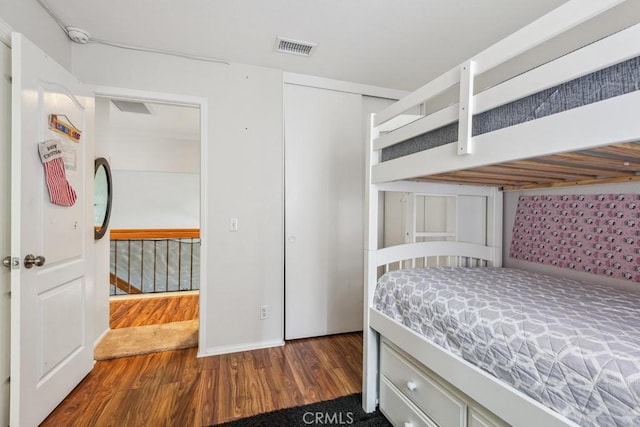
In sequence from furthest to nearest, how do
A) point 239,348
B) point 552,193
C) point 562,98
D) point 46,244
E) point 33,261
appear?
point 239,348
point 552,193
point 46,244
point 33,261
point 562,98

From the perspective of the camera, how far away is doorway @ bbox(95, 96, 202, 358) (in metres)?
3.76

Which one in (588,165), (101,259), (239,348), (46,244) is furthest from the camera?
(101,259)

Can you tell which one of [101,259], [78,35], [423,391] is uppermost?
[78,35]

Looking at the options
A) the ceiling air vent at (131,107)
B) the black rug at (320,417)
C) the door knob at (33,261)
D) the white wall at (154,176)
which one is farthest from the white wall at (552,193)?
the white wall at (154,176)

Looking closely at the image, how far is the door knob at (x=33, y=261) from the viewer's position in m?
1.47

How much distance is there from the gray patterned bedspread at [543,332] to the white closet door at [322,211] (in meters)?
1.17

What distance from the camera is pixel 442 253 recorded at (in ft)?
6.58

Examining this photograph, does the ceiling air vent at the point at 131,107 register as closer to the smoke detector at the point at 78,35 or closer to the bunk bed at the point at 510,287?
the smoke detector at the point at 78,35

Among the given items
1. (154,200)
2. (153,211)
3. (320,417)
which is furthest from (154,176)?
(320,417)

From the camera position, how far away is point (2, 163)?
1.47 m

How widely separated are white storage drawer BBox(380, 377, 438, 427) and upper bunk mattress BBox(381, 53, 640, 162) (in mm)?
1239

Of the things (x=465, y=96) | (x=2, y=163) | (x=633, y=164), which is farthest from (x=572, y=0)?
(x=2, y=163)

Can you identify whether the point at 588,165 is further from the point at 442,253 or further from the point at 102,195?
the point at 102,195

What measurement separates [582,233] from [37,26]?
3.35 m
